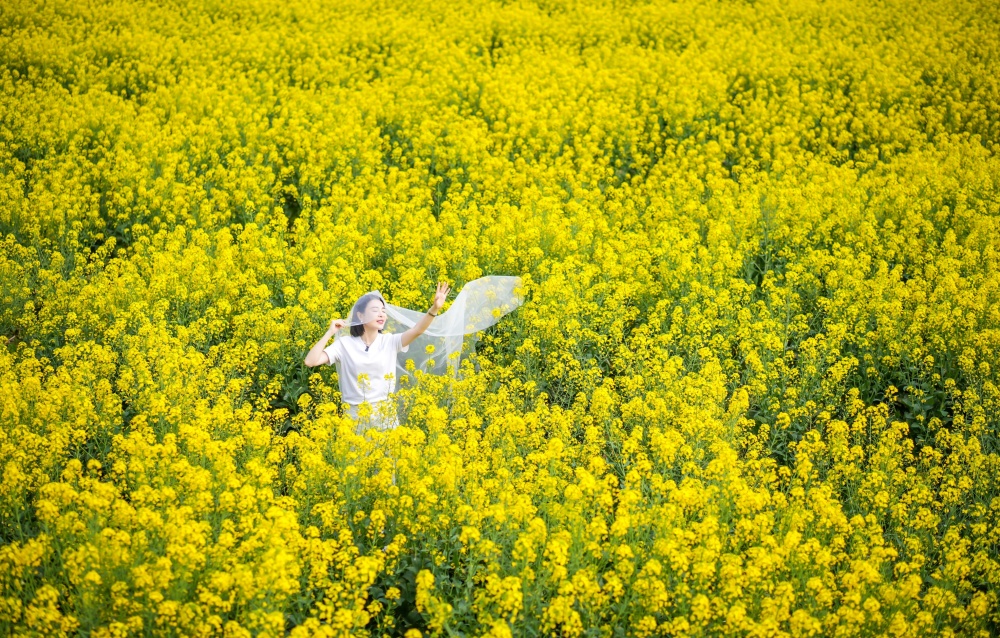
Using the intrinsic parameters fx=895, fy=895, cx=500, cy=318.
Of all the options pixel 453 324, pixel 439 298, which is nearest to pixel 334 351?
pixel 439 298

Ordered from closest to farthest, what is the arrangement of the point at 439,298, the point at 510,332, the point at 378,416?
the point at 378,416 < the point at 439,298 < the point at 510,332

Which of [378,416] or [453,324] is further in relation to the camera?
[453,324]

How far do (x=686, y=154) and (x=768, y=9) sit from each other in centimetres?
890

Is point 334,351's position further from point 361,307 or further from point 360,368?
point 361,307

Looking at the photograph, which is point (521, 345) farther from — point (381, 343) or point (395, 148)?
point (395, 148)

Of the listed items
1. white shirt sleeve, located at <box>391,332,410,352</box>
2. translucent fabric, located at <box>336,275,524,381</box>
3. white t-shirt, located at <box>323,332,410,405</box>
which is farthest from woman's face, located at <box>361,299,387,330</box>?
translucent fabric, located at <box>336,275,524,381</box>

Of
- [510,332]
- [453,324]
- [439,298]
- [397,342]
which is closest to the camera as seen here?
[439,298]

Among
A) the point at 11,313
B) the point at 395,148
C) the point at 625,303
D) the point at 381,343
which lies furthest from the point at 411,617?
the point at 395,148

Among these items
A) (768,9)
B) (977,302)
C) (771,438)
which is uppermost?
(768,9)

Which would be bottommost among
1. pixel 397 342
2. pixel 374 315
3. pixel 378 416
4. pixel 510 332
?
pixel 510 332

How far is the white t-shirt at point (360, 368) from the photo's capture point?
7.63 m

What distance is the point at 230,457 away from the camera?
6.64m

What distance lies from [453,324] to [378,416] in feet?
4.80

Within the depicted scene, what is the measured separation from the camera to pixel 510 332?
9523 mm
